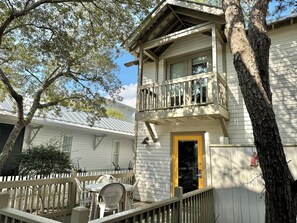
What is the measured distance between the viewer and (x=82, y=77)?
30.1ft

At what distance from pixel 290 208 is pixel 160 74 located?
7.49 m

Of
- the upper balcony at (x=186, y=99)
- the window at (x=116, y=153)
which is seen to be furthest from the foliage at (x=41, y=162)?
the window at (x=116, y=153)

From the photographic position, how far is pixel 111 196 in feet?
15.8

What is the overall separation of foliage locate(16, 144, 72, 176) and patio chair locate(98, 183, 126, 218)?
3.68 m

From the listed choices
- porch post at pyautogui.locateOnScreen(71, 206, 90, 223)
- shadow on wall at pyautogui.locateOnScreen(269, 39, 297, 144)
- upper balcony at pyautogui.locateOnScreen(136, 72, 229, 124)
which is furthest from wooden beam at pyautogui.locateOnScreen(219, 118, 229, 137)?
porch post at pyautogui.locateOnScreen(71, 206, 90, 223)

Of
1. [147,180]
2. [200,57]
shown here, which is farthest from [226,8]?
[147,180]

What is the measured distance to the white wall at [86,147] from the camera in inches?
424

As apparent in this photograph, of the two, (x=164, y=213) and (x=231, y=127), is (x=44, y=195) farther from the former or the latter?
(x=231, y=127)

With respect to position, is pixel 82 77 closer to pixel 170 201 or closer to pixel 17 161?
pixel 17 161

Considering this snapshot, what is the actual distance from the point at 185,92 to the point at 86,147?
26.5 feet

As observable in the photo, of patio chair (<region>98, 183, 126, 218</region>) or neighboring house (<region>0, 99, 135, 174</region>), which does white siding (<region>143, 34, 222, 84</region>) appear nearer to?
neighboring house (<region>0, 99, 135, 174</region>)

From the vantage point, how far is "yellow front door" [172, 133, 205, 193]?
23.9 feet

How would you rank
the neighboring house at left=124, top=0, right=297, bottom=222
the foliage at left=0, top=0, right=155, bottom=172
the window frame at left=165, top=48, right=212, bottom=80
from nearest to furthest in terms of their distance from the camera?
the neighboring house at left=124, top=0, right=297, bottom=222
the foliage at left=0, top=0, right=155, bottom=172
the window frame at left=165, top=48, right=212, bottom=80

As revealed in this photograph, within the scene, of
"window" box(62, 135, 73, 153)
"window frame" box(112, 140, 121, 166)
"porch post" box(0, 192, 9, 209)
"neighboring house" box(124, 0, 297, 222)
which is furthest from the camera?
"window frame" box(112, 140, 121, 166)
